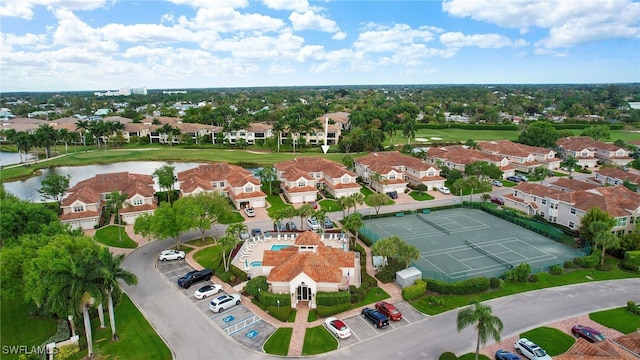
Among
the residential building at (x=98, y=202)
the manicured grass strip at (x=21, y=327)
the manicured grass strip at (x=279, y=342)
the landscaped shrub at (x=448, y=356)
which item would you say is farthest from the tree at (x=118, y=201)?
the landscaped shrub at (x=448, y=356)

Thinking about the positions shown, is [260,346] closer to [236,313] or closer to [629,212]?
[236,313]

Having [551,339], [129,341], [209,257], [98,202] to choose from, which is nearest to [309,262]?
[209,257]

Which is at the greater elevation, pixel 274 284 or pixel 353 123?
pixel 353 123

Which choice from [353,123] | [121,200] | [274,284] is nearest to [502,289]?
[274,284]

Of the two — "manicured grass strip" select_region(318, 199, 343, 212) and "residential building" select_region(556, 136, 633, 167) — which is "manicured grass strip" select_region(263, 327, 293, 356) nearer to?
"manicured grass strip" select_region(318, 199, 343, 212)

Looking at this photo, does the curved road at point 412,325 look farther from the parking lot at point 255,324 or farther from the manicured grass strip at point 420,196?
the manicured grass strip at point 420,196

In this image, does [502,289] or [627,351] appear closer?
[627,351]

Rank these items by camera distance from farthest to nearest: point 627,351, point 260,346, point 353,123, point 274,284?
point 353,123, point 274,284, point 260,346, point 627,351
